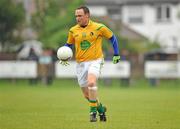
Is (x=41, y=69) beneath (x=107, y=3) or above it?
beneath

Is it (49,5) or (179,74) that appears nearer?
(179,74)

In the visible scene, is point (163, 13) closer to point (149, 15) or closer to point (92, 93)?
point (149, 15)

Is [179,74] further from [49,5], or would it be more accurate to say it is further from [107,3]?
[107,3]

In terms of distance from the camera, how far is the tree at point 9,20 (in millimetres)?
51344

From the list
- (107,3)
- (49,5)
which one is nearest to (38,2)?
(49,5)

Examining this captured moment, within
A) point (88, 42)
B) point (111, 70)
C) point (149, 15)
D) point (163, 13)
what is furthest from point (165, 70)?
point (163, 13)

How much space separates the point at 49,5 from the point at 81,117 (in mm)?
40380

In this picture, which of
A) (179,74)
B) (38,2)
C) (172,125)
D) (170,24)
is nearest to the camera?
(172,125)

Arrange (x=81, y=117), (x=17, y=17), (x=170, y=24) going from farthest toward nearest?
(x=170, y=24) < (x=17, y=17) < (x=81, y=117)

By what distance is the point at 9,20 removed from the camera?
51.7 meters

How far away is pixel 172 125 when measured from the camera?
51.6 feet

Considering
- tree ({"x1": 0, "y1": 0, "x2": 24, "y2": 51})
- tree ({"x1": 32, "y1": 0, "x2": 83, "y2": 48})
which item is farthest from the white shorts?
tree ({"x1": 0, "y1": 0, "x2": 24, "y2": 51})

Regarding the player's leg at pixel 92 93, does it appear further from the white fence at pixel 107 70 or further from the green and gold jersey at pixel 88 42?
the white fence at pixel 107 70

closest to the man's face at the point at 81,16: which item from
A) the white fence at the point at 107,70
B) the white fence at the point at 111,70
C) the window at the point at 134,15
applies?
the white fence at the point at 107,70
